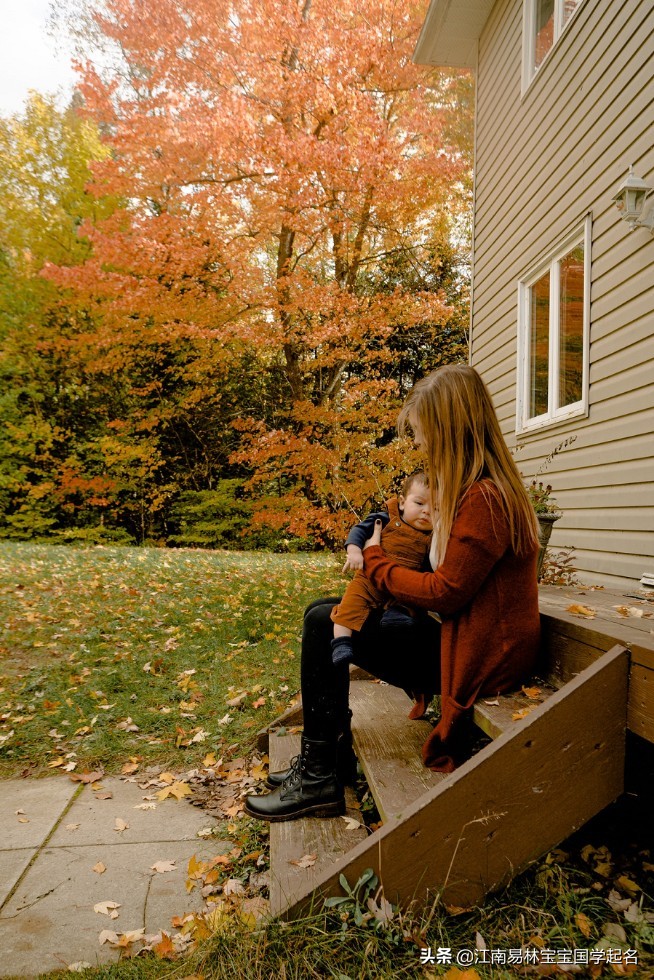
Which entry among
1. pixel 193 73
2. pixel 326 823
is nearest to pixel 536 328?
pixel 326 823

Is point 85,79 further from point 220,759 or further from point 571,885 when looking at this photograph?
point 571,885

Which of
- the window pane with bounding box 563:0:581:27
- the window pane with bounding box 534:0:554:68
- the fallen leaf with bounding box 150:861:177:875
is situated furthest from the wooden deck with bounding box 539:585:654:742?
the window pane with bounding box 534:0:554:68

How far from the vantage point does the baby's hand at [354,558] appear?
253cm

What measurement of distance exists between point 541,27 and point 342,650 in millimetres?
6841

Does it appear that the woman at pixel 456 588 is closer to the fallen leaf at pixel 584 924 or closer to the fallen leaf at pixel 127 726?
the fallen leaf at pixel 584 924

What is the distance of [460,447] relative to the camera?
216 centimetres

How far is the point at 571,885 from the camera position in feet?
6.50

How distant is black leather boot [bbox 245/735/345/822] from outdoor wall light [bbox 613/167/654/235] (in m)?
3.80

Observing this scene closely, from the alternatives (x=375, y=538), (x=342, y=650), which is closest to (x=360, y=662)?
(x=342, y=650)

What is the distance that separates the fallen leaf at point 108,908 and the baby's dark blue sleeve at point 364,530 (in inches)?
58.2

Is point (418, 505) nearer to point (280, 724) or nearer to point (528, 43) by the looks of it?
point (280, 724)

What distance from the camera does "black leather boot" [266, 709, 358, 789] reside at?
2570 mm

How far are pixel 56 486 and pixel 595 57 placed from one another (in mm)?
13042

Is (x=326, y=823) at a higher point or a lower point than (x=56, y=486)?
lower
